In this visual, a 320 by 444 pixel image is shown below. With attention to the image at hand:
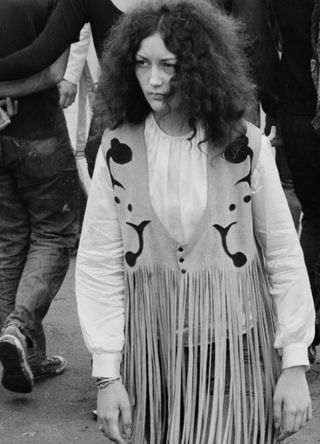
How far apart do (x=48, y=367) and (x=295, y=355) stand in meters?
2.29

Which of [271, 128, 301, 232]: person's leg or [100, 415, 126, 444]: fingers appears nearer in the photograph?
[100, 415, 126, 444]: fingers

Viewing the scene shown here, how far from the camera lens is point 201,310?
10.2 feet

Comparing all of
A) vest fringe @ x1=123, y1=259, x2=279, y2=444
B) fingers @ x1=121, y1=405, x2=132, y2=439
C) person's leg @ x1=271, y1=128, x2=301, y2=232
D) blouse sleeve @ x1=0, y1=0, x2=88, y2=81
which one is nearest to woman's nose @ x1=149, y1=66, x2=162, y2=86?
vest fringe @ x1=123, y1=259, x2=279, y2=444

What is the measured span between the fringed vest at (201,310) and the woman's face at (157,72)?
0.13m

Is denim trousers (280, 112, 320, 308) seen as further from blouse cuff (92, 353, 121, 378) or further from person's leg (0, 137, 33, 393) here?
blouse cuff (92, 353, 121, 378)

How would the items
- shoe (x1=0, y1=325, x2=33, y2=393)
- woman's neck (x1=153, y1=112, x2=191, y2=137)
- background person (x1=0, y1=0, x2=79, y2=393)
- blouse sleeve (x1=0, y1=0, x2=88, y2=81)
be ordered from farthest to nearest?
background person (x1=0, y1=0, x2=79, y2=393) < blouse sleeve (x1=0, y1=0, x2=88, y2=81) < shoe (x1=0, y1=325, x2=33, y2=393) < woman's neck (x1=153, y1=112, x2=191, y2=137)

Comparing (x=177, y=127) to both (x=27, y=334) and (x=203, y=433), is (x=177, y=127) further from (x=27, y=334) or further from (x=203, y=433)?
(x=27, y=334)

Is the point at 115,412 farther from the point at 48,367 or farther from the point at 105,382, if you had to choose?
the point at 48,367

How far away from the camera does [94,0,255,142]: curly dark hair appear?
3037 mm

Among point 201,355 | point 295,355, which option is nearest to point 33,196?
point 201,355

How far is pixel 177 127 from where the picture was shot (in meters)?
3.15

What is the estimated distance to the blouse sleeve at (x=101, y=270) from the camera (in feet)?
10.3

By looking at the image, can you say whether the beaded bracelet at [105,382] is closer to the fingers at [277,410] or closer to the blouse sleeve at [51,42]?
the fingers at [277,410]

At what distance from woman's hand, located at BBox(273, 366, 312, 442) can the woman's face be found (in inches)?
30.4
